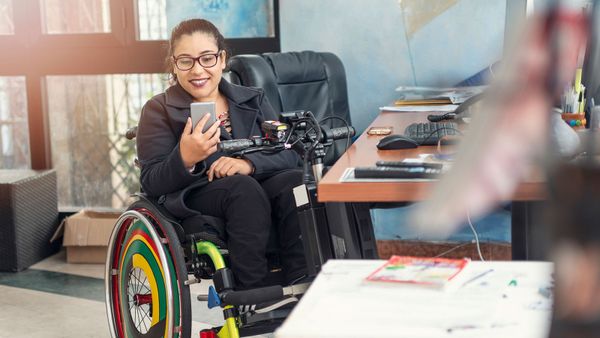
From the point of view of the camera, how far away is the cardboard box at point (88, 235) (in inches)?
151

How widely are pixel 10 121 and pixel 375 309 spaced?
3572 millimetres

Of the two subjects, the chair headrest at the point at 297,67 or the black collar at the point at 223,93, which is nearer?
the black collar at the point at 223,93

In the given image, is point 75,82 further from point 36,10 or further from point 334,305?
point 334,305

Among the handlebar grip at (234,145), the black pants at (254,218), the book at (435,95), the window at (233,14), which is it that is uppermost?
the window at (233,14)

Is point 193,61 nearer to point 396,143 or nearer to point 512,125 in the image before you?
point 396,143

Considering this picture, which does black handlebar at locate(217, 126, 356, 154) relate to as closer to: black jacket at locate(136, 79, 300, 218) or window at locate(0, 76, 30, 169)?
black jacket at locate(136, 79, 300, 218)

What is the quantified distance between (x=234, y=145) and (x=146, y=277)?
1.76 ft

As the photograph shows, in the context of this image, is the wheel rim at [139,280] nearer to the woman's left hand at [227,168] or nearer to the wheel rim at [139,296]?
the wheel rim at [139,296]

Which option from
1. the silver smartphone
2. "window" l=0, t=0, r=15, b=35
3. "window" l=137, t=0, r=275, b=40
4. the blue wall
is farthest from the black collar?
"window" l=0, t=0, r=15, b=35

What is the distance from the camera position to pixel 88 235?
3855mm

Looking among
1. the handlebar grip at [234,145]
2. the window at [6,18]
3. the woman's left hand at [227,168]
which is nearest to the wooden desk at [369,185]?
the handlebar grip at [234,145]

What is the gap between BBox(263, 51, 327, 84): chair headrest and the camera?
3.07 meters

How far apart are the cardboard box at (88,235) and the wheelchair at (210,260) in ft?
4.72

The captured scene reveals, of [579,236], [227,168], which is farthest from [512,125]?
[227,168]
